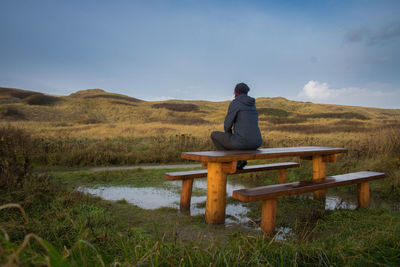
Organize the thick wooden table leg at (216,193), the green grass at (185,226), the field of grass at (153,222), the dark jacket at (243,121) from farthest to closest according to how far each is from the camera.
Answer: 1. the dark jacket at (243,121)
2. the thick wooden table leg at (216,193)
3. the green grass at (185,226)
4. the field of grass at (153,222)

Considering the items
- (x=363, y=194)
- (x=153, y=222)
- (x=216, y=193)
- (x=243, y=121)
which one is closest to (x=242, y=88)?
(x=243, y=121)

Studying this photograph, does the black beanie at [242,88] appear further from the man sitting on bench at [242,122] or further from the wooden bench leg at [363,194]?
the wooden bench leg at [363,194]

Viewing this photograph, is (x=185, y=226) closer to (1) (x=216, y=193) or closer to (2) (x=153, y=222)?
(1) (x=216, y=193)

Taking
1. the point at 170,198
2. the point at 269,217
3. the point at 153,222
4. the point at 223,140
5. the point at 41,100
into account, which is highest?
the point at 41,100

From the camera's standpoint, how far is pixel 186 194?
4922 millimetres

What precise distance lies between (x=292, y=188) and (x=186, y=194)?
73.6 inches

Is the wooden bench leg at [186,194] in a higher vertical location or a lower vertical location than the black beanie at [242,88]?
lower

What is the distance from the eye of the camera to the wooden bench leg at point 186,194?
16.1 ft

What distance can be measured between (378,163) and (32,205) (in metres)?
7.39

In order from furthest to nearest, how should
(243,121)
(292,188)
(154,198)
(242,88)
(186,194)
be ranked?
(154,198) < (186,194) < (242,88) < (243,121) < (292,188)

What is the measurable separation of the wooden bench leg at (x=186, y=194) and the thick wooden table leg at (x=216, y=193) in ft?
2.75

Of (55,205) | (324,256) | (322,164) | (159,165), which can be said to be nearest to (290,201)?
(322,164)

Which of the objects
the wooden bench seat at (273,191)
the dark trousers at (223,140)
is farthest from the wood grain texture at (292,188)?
the dark trousers at (223,140)

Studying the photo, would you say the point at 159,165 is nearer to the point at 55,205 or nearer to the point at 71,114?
the point at 55,205
